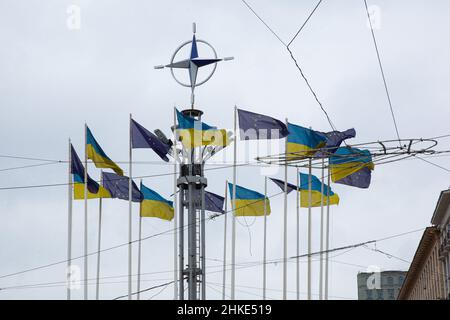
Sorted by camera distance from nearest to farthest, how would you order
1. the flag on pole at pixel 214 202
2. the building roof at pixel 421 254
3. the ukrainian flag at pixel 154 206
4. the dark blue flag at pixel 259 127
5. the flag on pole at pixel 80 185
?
1. the dark blue flag at pixel 259 127
2. the flag on pole at pixel 80 185
3. the ukrainian flag at pixel 154 206
4. the flag on pole at pixel 214 202
5. the building roof at pixel 421 254

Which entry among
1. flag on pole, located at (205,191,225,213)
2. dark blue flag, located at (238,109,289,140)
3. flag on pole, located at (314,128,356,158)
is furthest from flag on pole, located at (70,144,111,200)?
flag on pole, located at (314,128,356,158)

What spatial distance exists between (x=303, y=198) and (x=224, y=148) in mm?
4813

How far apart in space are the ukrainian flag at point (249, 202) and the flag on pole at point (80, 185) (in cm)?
578

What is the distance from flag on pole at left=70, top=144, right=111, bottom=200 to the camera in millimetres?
39438

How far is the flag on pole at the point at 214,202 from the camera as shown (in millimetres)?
45312

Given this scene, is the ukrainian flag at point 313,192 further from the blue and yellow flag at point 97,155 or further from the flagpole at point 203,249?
the blue and yellow flag at point 97,155

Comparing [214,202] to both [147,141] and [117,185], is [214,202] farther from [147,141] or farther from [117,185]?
[147,141]

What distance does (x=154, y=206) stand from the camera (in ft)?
140

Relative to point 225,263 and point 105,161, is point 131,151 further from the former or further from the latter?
point 225,263

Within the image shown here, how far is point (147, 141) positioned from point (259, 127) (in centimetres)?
468

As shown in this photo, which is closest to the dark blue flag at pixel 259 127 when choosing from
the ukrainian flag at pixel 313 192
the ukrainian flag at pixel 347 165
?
the ukrainian flag at pixel 347 165
